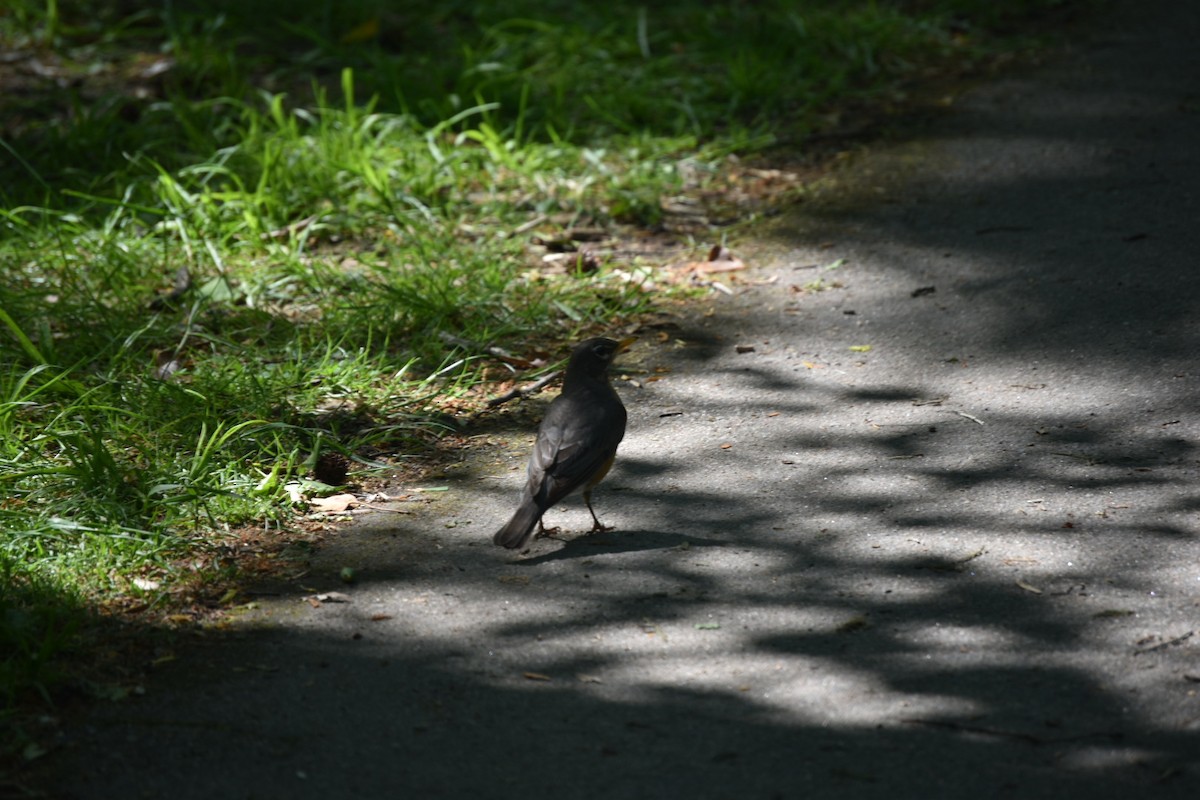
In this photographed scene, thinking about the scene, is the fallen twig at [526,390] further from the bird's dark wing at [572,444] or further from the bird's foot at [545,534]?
the bird's foot at [545,534]

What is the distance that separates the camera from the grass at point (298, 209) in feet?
13.9

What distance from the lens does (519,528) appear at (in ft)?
12.7

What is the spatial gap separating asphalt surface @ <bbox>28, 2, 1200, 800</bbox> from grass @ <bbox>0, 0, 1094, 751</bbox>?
53 cm

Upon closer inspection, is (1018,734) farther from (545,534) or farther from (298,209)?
(298,209)

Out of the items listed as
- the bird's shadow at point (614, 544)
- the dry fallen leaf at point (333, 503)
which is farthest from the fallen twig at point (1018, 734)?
the dry fallen leaf at point (333, 503)

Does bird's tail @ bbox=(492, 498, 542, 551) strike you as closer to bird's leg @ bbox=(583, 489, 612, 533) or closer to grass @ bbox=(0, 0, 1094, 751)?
bird's leg @ bbox=(583, 489, 612, 533)

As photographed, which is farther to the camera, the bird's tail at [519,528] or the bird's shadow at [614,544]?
the bird's shadow at [614,544]

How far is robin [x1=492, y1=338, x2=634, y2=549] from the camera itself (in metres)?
3.93

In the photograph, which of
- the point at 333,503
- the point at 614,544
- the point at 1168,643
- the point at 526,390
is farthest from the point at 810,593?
the point at 526,390

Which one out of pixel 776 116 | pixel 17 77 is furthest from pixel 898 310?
pixel 17 77

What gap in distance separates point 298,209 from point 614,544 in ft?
12.0

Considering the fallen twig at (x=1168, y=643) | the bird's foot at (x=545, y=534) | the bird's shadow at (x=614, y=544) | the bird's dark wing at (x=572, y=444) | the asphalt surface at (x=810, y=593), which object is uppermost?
the bird's dark wing at (x=572, y=444)

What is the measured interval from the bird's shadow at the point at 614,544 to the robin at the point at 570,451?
0.07 m

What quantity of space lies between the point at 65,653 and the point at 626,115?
18.2 ft
